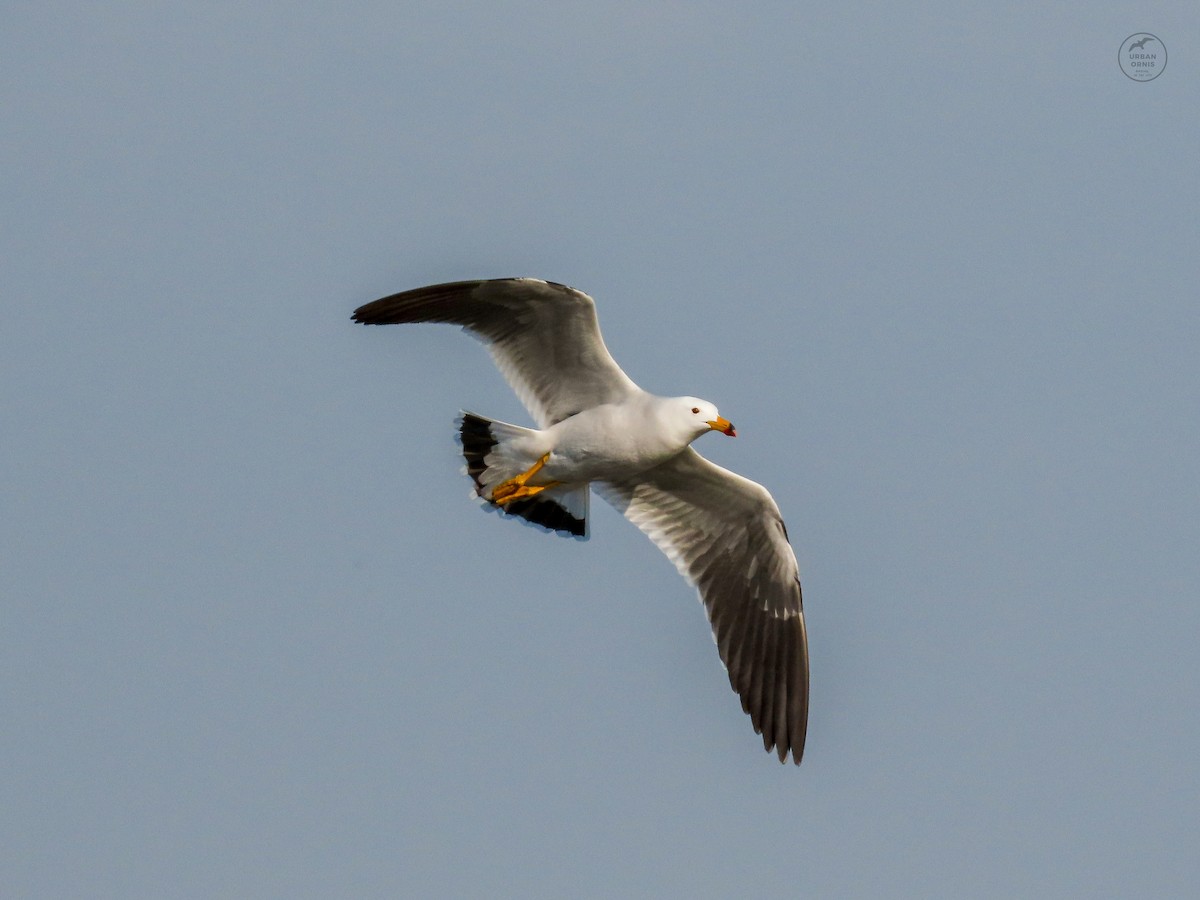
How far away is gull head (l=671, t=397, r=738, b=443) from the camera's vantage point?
513 inches

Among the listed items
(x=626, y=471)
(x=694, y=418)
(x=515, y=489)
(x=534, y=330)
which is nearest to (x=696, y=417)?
(x=694, y=418)

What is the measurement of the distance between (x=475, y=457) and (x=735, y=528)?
2.52 m

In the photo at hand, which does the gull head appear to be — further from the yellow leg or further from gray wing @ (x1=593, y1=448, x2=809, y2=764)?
the yellow leg

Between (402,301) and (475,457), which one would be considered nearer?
(402,301)

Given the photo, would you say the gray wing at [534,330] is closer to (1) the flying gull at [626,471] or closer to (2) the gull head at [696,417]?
(1) the flying gull at [626,471]

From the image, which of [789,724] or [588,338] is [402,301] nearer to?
[588,338]

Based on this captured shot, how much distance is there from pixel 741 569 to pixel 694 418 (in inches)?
95.2

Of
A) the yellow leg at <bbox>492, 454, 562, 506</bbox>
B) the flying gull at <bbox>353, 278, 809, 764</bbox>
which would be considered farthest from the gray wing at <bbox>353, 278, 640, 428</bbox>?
the yellow leg at <bbox>492, 454, 562, 506</bbox>

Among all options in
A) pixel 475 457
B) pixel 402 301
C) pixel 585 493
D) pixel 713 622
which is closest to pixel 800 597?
pixel 713 622

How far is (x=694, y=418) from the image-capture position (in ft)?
42.7

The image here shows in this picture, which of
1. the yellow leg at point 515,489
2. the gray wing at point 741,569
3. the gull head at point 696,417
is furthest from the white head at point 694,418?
the yellow leg at point 515,489

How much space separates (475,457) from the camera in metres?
14.5

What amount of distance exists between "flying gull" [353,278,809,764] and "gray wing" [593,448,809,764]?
1cm

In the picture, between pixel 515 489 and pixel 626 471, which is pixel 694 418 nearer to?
pixel 626 471
